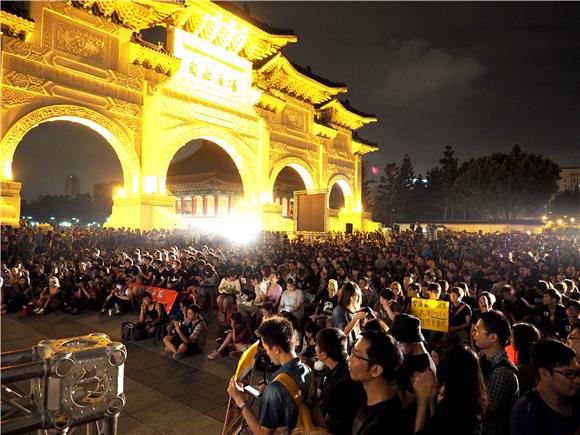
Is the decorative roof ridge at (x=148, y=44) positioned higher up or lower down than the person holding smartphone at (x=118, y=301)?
higher up

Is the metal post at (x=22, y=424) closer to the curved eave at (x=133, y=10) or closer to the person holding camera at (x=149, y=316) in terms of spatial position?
the person holding camera at (x=149, y=316)

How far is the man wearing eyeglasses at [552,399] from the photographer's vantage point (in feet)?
6.95

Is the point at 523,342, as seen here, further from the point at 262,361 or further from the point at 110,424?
the point at 262,361

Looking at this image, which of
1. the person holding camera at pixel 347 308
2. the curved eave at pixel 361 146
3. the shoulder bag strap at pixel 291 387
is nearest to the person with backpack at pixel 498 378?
the shoulder bag strap at pixel 291 387

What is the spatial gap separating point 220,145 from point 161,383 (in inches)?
771

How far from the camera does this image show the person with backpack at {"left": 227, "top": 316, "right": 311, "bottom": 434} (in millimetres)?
2281

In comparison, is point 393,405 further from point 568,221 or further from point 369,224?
point 568,221

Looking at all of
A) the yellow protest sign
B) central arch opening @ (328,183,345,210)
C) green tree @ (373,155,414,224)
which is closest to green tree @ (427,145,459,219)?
green tree @ (373,155,414,224)

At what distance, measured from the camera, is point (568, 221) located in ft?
→ 155

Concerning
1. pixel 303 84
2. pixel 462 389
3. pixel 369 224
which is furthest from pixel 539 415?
pixel 369 224

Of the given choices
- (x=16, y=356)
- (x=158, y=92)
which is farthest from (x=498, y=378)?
(x=158, y=92)

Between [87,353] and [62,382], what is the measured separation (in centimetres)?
14

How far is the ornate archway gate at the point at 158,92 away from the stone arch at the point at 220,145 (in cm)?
6

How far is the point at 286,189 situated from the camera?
118ft
